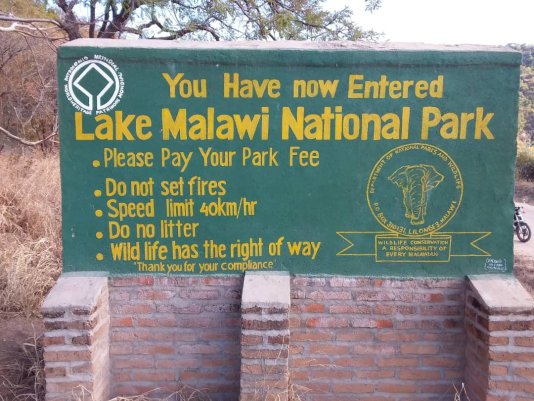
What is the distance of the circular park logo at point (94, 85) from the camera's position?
326cm

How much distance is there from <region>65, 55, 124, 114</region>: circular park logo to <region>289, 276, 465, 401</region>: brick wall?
165 cm

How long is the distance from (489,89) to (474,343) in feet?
5.28

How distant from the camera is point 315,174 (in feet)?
11.1

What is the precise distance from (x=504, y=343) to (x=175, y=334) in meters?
2.05

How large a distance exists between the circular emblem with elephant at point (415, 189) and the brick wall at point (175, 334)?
1.07 m

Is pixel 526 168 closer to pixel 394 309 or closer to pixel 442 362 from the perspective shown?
pixel 442 362

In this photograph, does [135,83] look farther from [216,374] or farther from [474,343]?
[474,343]

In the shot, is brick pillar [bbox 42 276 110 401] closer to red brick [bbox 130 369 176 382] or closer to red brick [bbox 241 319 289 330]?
red brick [bbox 130 369 176 382]

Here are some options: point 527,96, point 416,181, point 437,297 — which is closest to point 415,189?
point 416,181

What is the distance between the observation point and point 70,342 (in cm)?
313

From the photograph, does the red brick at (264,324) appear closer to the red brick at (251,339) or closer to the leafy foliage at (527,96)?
the red brick at (251,339)

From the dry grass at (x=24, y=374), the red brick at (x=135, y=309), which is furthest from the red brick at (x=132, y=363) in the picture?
the dry grass at (x=24, y=374)

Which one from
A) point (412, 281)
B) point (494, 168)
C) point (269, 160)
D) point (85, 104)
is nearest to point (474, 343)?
point (412, 281)

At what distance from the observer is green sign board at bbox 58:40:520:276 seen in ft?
10.8
